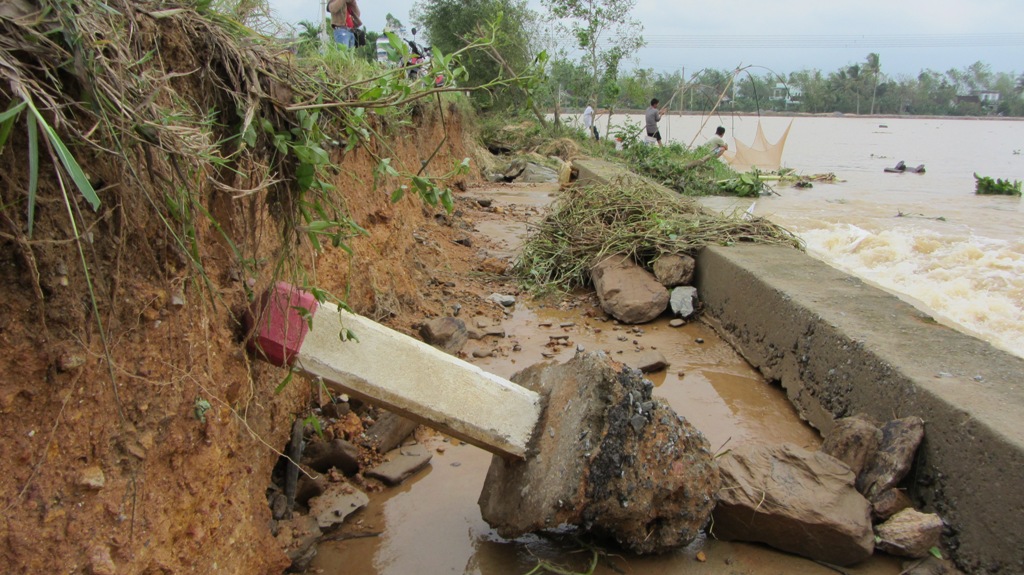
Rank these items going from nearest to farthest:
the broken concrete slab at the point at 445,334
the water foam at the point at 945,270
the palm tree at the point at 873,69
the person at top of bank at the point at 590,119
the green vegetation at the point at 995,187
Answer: the broken concrete slab at the point at 445,334 < the water foam at the point at 945,270 < the green vegetation at the point at 995,187 < the person at top of bank at the point at 590,119 < the palm tree at the point at 873,69

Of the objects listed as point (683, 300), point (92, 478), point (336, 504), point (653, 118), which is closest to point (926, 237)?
point (683, 300)

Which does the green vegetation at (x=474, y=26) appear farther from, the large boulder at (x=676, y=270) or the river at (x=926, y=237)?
the large boulder at (x=676, y=270)

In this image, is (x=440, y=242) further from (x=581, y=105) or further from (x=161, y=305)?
(x=581, y=105)

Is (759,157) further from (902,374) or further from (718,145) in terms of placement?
(902,374)

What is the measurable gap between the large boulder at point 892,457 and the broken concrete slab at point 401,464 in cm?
182

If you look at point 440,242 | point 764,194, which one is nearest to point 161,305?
point 440,242

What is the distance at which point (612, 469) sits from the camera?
7.91 ft

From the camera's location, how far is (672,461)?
247cm

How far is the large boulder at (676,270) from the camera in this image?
18.3 ft

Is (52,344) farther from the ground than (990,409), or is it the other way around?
(52,344)

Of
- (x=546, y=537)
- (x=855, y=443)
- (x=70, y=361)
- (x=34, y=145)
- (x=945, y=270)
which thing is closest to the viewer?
(x=34, y=145)

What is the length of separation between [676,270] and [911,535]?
125 inches

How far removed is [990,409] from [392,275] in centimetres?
333

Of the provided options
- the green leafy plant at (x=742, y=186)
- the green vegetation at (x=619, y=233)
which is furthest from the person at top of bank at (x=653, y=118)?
the green vegetation at (x=619, y=233)
